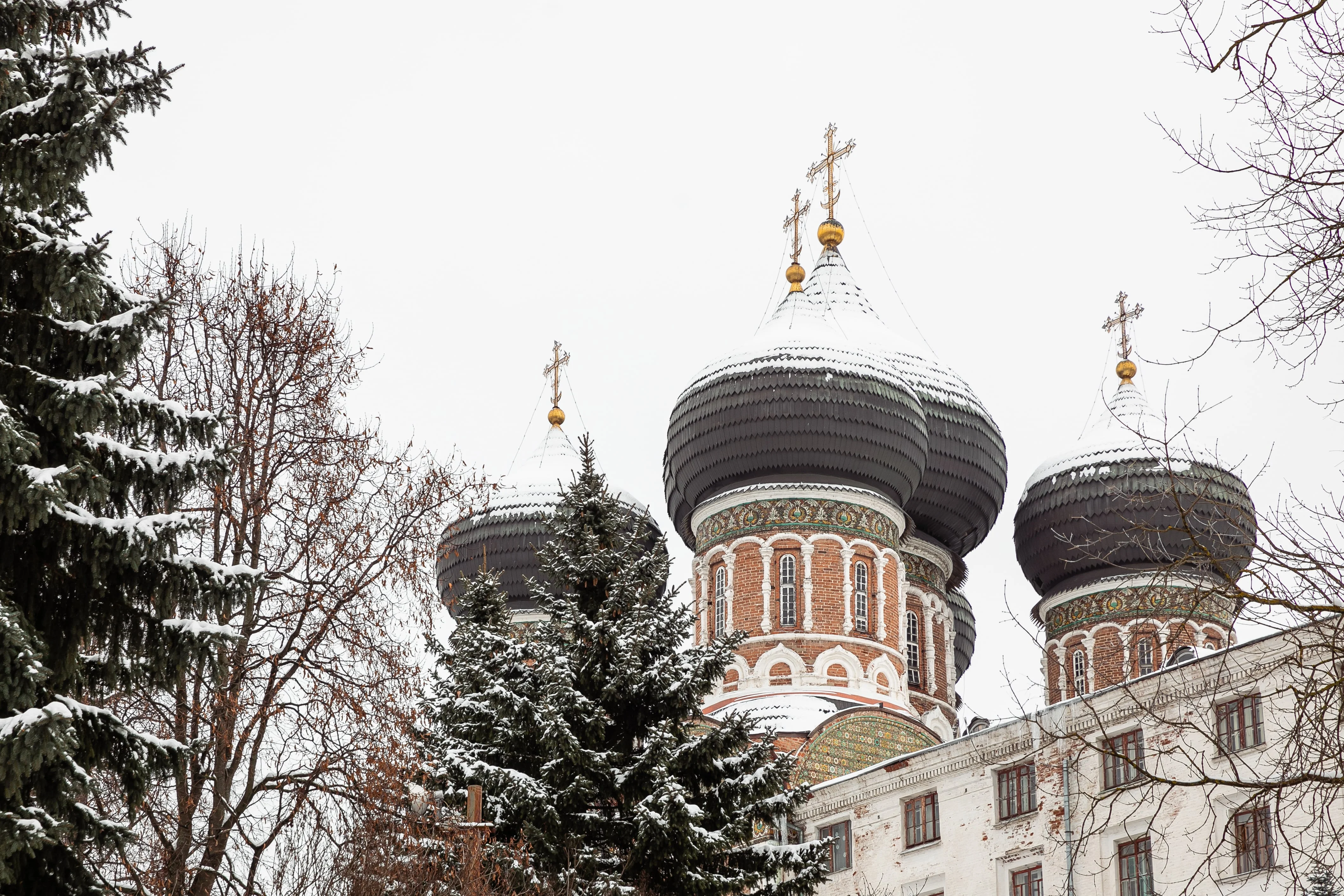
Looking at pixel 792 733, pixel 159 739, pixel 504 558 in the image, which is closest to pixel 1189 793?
pixel 792 733

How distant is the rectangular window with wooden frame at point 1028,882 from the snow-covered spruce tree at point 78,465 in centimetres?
1588

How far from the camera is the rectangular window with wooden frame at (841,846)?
26.1 metres

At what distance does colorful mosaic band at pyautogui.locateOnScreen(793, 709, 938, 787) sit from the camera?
28.5 meters

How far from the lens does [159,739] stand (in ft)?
29.5

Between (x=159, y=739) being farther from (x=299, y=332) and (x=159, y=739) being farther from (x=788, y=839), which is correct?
(x=788, y=839)

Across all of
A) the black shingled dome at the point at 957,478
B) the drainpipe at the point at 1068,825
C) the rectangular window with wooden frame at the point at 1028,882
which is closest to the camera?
the drainpipe at the point at 1068,825

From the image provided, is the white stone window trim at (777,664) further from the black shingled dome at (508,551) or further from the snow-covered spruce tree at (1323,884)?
the snow-covered spruce tree at (1323,884)

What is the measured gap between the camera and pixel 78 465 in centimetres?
841

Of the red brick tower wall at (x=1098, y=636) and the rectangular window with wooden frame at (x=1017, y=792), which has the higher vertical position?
the red brick tower wall at (x=1098, y=636)

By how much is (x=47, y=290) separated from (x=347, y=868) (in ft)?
16.5

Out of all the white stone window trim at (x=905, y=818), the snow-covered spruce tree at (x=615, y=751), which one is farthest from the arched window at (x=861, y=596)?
the snow-covered spruce tree at (x=615, y=751)

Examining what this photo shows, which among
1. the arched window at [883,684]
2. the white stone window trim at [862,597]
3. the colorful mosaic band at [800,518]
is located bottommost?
the arched window at [883,684]

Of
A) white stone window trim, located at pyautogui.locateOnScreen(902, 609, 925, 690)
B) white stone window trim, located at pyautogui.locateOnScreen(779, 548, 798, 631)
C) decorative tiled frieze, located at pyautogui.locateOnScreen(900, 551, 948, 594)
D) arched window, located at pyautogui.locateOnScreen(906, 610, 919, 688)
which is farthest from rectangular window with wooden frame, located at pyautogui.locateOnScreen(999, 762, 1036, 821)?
decorative tiled frieze, located at pyautogui.locateOnScreen(900, 551, 948, 594)

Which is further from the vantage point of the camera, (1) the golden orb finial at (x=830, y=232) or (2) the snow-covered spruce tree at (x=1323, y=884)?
(1) the golden orb finial at (x=830, y=232)
